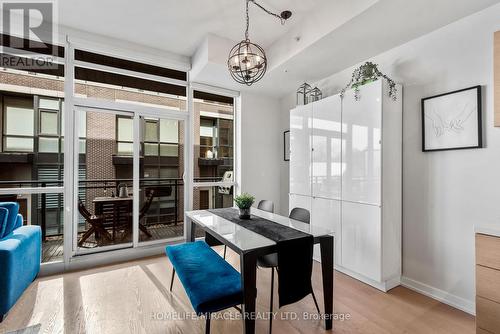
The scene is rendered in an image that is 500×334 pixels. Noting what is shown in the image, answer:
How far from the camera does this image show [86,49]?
3178 mm

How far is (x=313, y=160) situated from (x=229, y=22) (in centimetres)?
209

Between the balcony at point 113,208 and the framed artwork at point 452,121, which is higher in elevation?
the framed artwork at point 452,121

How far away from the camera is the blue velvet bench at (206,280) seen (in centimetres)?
153

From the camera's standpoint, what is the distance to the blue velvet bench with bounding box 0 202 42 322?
6.60 feet

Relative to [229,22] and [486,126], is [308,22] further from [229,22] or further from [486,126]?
[486,126]

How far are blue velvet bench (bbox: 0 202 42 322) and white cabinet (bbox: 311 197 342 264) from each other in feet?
10.7

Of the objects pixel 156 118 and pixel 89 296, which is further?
pixel 156 118

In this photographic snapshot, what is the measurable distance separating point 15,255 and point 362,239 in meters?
3.45

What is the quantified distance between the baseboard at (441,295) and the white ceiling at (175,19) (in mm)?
3139

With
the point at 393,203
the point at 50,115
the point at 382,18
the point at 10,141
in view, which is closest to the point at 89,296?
the point at 10,141

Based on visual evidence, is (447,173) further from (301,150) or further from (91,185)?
(91,185)

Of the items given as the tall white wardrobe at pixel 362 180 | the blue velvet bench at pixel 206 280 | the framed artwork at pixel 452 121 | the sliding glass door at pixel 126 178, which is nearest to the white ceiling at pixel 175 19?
the sliding glass door at pixel 126 178

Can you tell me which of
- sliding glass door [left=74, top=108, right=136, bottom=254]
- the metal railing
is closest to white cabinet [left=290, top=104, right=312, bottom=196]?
the metal railing

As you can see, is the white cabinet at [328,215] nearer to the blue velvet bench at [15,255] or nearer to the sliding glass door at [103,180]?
the sliding glass door at [103,180]
